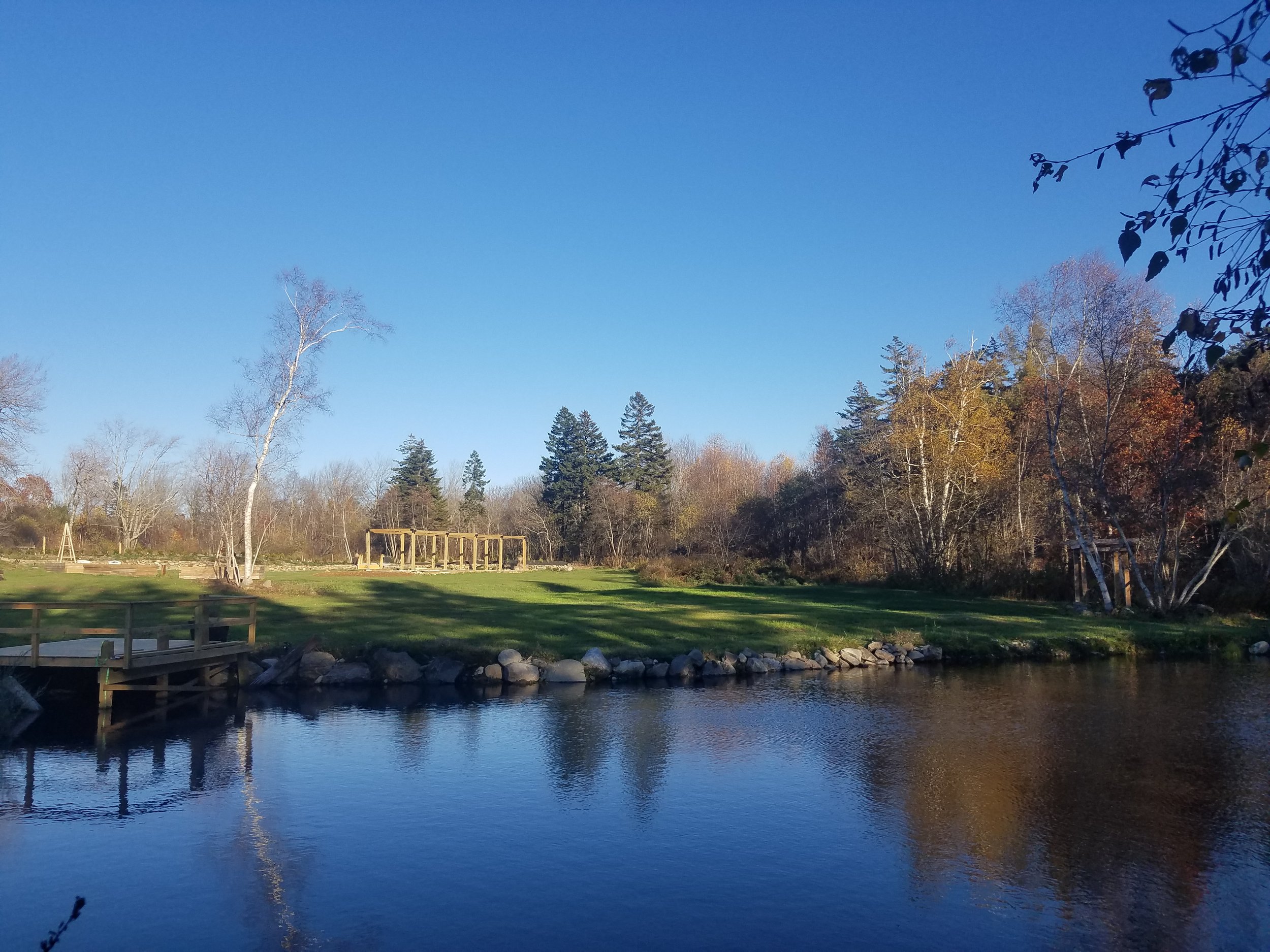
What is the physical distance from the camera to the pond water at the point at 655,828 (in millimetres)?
6500

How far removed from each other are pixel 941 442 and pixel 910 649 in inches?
733

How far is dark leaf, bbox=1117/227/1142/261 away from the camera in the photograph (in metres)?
3.22

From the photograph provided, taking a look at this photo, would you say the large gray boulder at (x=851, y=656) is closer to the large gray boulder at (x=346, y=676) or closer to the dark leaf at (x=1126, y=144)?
the large gray boulder at (x=346, y=676)

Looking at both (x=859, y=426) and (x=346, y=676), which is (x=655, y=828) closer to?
(x=346, y=676)

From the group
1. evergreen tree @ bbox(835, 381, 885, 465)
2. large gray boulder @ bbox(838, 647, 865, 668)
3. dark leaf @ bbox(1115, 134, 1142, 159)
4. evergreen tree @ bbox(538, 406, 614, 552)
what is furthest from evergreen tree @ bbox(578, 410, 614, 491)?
dark leaf @ bbox(1115, 134, 1142, 159)

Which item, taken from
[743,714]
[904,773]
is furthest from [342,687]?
[904,773]

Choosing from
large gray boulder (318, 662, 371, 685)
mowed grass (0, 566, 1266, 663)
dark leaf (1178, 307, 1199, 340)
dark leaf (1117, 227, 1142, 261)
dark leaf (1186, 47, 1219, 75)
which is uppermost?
dark leaf (1186, 47, 1219, 75)

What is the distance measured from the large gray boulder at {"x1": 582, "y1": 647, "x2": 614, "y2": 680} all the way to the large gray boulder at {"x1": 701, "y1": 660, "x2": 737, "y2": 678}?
1.79 meters

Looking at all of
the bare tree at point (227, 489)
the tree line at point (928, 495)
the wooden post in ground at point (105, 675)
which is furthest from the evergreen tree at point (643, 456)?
the wooden post in ground at point (105, 675)

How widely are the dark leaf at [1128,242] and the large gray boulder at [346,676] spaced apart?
15.7m

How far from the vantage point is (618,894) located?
7.09 metres

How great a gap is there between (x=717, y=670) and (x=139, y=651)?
391 inches

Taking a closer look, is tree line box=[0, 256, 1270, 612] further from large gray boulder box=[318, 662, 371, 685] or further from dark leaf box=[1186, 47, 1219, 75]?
large gray boulder box=[318, 662, 371, 685]

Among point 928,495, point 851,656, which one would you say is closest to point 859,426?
point 928,495
